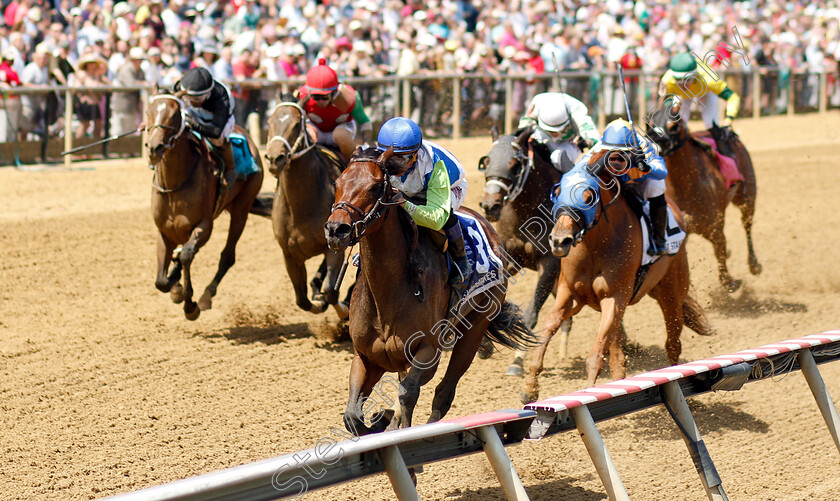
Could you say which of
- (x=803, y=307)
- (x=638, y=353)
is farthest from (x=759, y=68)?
(x=638, y=353)

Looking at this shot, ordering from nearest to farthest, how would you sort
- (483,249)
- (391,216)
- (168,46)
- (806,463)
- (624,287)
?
(391,216) < (483,249) < (806,463) < (624,287) < (168,46)

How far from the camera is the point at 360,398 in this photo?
4629 millimetres

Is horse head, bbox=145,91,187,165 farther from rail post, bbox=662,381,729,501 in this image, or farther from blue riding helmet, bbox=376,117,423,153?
rail post, bbox=662,381,729,501

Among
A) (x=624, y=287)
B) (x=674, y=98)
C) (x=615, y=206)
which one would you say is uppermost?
(x=674, y=98)

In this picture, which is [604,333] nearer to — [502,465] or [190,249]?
[502,465]

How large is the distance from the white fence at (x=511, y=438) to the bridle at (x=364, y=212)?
2.95ft

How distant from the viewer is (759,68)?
63.4 feet

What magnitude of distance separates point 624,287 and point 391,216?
204 cm

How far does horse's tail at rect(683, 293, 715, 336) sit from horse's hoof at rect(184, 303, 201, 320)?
3.92 meters

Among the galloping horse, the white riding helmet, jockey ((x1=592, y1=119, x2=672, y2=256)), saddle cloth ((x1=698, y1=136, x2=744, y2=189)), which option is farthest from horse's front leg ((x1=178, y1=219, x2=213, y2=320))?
saddle cloth ((x1=698, y1=136, x2=744, y2=189))

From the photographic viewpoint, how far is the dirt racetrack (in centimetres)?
522

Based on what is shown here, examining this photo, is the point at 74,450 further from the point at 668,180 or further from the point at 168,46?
the point at 168,46

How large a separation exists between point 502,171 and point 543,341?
1.69 meters

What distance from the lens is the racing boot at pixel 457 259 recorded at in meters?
4.93
